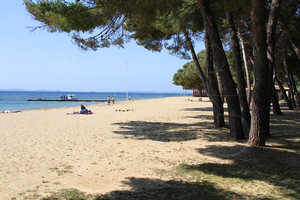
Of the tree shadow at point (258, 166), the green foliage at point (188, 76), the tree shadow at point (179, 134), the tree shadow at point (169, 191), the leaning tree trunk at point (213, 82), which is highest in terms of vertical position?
the green foliage at point (188, 76)

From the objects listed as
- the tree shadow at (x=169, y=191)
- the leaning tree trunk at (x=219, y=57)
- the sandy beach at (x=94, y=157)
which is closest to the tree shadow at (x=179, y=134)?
the sandy beach at (x=94, y=157)

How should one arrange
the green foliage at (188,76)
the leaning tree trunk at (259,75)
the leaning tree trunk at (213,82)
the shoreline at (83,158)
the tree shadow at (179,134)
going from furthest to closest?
1. the green foliage at (188,76)
2. the leaning tree trunk at (213,82)
3. the tree shadow at (179,134)
4. the leaning tree trunk at (259,75)
5. the shoreline at (83,158)

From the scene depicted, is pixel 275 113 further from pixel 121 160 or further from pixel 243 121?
pixel 121 160

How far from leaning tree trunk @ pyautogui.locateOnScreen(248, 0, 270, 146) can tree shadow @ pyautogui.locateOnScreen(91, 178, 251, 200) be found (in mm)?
2749

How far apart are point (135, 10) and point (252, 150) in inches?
187

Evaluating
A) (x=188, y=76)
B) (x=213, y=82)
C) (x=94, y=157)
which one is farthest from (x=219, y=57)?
(x=188, y=76)

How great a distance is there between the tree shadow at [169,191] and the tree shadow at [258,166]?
0.69 meters

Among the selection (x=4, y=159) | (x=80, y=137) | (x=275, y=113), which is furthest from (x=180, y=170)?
(x=275, y=113)

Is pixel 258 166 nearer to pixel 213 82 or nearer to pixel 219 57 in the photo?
pixel 219 57

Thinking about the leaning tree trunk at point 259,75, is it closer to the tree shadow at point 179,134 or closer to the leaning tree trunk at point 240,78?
the tree shadow at point 179,134

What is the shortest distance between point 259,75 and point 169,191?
363 centimetres

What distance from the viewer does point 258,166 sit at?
4.72 metres

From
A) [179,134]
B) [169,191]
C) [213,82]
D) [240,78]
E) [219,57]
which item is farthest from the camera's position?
[213,82]

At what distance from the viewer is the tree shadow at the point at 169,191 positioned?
338 centimetres
